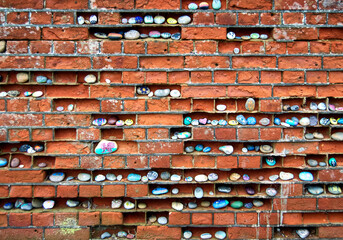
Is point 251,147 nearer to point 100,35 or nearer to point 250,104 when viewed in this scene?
point 250,104

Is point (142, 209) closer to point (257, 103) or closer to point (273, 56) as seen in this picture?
point (257, 103)

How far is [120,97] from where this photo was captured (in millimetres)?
1637

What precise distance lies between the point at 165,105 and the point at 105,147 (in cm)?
55

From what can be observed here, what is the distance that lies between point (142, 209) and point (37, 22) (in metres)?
1.60

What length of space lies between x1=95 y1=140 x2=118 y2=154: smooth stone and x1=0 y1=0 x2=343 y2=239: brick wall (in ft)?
0.13

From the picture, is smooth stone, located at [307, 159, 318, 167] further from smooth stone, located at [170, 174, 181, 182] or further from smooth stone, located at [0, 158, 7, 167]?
smooth stone, located at [0, 158, 7, 167]

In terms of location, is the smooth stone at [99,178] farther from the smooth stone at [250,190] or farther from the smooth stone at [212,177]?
the smooth stone at [250,190]

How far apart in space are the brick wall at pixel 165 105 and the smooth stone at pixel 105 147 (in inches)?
1.5

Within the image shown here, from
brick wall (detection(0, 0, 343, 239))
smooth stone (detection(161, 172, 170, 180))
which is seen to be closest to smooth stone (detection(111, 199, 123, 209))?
brick wall (detection(0, 0, 343, 239))

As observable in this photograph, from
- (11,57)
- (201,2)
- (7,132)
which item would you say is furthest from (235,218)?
(11,57)

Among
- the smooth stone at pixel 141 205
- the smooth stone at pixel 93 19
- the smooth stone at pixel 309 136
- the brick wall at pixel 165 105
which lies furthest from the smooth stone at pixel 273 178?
the smooth stone at pixel 93 19

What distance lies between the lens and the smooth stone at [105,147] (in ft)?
5.39

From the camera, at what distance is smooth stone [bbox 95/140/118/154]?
164cm

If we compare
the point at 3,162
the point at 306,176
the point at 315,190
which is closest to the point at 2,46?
the point at 3,162
